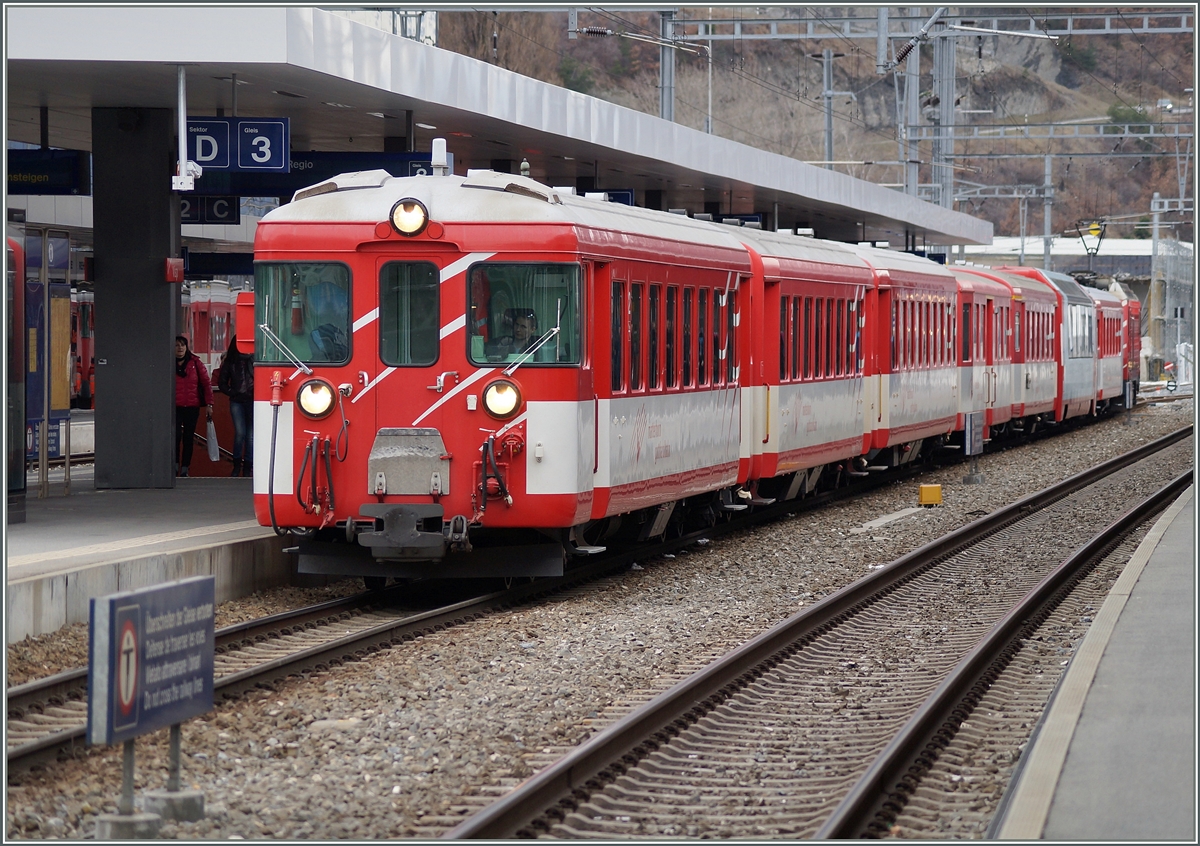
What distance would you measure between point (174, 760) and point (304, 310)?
556 centimetres

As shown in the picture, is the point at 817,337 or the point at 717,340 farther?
the point at 817,337

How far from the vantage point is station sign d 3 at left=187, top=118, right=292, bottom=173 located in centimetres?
1520

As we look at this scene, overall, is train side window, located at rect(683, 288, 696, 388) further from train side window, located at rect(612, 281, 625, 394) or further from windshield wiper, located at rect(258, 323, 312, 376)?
windshield wiper, located at rect(258, 323, 312, 376)

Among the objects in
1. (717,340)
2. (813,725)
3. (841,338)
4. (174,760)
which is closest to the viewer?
(174,760)

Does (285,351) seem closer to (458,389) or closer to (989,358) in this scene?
(458,389)

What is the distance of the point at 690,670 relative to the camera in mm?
10016

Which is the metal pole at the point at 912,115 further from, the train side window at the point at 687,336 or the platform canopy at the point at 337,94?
the train side window at the point at 687,336

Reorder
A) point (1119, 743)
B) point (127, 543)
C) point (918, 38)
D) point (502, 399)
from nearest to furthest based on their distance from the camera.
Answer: point (1119, 743)
point (502, 399)
point (127, 543)
point (918, 38)

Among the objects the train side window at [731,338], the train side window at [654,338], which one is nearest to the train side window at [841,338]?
the train side window at [731,338]

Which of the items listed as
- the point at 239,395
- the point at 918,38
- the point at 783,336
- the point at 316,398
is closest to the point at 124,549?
the point at 316,398

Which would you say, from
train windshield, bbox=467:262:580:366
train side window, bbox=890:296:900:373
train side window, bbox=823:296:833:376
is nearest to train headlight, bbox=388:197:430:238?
train windshield, bbox=467:262:580:366

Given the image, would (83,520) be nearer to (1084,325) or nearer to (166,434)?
(166,434)

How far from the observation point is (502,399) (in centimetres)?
1168

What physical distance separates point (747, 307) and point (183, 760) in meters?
9.85
